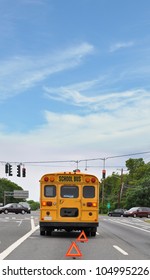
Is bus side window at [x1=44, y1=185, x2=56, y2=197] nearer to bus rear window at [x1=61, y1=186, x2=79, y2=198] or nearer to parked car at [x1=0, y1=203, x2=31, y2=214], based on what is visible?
bus rear window at [x1=61, y1=186, x2=79, y2=198]

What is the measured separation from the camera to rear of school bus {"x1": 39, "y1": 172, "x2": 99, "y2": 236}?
21.8 meters

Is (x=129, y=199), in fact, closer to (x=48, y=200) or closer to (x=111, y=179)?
(x=111, y=179)

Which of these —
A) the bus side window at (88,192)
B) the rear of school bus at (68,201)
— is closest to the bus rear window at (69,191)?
the rear of school bus at (68,201)

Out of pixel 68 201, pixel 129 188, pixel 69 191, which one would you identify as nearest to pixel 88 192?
pixel 69 191

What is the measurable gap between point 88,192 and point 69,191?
0.81 m

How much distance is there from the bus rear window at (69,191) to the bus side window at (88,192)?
13.2 inches

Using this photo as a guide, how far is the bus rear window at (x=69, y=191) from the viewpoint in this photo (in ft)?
72.7

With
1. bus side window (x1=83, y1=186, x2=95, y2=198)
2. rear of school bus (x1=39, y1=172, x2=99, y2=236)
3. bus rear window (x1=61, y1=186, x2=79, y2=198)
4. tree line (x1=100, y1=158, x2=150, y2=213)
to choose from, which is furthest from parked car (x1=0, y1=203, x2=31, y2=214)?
bus side window (x1=83, y1=186, x2=95, y2=198)

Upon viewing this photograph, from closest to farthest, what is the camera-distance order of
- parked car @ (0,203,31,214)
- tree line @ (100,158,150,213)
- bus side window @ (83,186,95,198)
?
bus side window @ (83,186,95,198)
parked car @ (0,203,31,214)
tree line @ (100,158,150,213)

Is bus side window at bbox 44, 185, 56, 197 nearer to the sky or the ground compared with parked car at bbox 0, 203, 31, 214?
nearer to the sky
